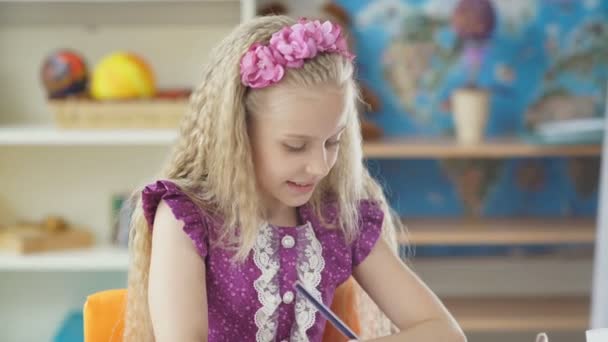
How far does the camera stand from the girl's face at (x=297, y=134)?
1.31 meters

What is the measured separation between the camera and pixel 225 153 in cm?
135

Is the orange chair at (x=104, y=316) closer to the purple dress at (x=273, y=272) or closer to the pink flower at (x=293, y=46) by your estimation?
the purple dress at (x=273, y=272)

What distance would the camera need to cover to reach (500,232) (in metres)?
2.76

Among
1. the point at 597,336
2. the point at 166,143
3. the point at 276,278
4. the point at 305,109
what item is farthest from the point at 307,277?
the point at 166,143

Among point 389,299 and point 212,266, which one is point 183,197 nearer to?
point 212,266

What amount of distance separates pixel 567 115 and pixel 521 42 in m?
0.27

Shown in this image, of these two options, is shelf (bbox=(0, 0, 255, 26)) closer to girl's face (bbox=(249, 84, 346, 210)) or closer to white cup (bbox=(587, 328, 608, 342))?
girl's face (bbox=(249, 84, 346, 210))

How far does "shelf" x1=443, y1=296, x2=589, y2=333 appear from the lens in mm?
2746

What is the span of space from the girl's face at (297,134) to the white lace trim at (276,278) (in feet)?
0.33

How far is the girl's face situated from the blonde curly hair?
17mm

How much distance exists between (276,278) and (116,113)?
1.39 m

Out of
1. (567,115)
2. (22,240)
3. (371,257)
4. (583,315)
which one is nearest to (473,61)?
(567,115)

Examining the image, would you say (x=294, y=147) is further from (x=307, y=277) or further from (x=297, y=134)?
(x=307, y=277)

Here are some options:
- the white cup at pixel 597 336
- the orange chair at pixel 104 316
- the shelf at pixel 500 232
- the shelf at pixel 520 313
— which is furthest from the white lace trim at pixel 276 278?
the shelf at pixel 520 313
